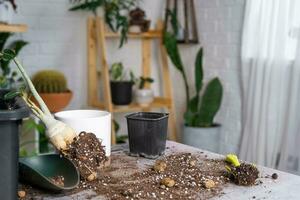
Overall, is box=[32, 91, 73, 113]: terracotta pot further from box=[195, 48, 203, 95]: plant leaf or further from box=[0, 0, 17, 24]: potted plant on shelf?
box=[195, 48, 203, 95]: plant leaf

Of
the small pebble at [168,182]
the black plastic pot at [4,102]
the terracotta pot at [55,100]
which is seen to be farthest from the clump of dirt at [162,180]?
the terracotta pot at [55,100]

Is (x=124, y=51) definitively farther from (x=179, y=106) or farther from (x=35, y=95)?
(x=35, y=95)

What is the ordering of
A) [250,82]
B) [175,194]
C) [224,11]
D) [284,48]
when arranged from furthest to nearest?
[224,11] < [250,82] < [284,48] < [175,194]

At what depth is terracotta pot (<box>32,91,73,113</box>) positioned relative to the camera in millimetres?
2693

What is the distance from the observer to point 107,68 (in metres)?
3.01

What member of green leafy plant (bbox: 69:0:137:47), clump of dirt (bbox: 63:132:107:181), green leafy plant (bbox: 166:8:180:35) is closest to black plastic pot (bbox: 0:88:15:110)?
clump of dirt (bbox: 63:132:107:181)

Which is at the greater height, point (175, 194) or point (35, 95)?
point (35, 95)

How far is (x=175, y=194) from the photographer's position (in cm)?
108

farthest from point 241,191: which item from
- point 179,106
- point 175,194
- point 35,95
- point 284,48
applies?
point 179,106

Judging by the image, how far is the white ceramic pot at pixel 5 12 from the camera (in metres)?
2.50

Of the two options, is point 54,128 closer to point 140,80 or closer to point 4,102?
point 4,102

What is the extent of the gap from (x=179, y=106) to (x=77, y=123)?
Answer: 7.45ft

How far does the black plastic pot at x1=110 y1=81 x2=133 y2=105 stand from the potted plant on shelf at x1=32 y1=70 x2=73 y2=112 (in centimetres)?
38

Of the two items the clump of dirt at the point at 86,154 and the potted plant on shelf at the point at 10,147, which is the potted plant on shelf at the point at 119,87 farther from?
the potted plant on shelf at the point at 10,147
